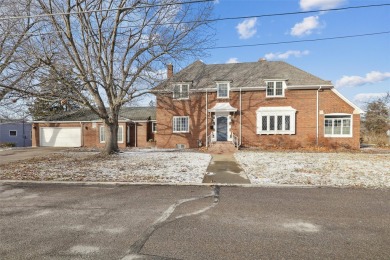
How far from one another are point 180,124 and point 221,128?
401 cm

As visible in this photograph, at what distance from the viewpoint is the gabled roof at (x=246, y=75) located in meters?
21.9

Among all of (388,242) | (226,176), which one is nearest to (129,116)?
(226,176)

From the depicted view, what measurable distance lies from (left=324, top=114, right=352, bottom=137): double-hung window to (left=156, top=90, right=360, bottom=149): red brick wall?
38 cm

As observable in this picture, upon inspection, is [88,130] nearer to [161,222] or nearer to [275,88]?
[275,88]

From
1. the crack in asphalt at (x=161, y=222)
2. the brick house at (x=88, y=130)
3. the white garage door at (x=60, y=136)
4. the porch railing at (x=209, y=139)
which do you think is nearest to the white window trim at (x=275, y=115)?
the porch railing at (x=209, y=139)

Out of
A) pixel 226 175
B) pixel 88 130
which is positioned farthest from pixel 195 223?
pixel 88 130

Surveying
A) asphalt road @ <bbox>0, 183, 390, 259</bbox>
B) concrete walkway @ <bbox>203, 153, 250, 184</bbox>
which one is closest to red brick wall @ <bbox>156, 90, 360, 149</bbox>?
concrete walkway @ <bbox>203, 153, 250, 184</bbox>

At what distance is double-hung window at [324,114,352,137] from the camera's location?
69.6ft

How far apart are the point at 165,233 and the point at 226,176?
18.4 ft

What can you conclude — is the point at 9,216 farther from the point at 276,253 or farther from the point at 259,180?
the point at 259,180

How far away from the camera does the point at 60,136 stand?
27938 mm

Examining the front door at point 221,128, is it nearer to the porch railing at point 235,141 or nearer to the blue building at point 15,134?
the porch railing at point 235,141

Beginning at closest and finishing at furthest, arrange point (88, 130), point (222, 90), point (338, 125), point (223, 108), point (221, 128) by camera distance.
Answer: point (338, 125)
point (223, 108)
point (222, 90)
point (221, 128)
point (88, 130)

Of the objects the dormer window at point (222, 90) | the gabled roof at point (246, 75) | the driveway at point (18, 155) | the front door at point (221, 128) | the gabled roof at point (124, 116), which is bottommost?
the driveway at point (18, 155)
